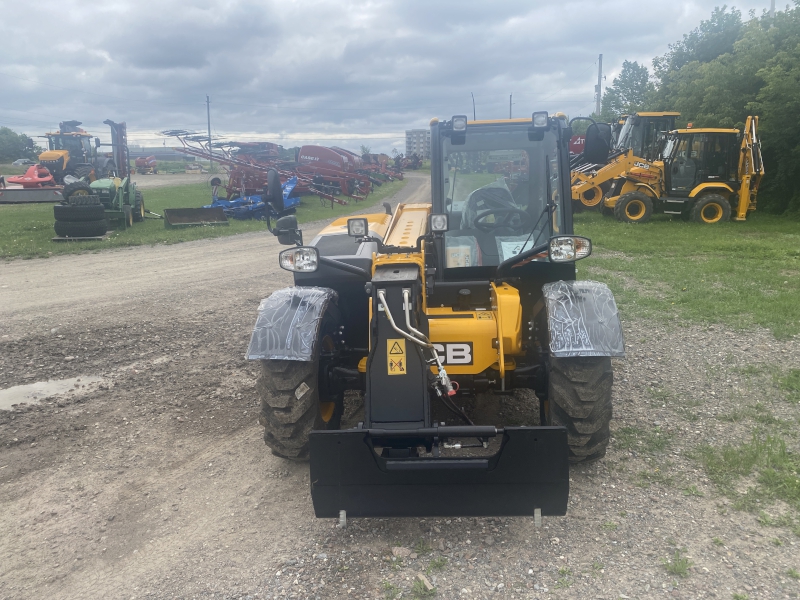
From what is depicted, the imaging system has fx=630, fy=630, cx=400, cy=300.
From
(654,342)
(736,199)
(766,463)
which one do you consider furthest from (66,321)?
(736,199)

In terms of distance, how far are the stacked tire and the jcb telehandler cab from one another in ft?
39.6

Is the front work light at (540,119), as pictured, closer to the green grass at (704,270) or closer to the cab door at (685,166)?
the green grass at (704,270)

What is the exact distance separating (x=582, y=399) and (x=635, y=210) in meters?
16.1

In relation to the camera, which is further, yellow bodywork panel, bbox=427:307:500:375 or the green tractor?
the green tractor

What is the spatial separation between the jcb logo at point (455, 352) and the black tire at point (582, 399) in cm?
51

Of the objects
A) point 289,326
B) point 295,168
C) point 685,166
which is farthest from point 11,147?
point 289,326

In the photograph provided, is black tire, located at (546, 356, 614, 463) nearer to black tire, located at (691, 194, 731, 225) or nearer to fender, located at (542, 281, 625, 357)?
fender, located at (542, 281, 625, 357)

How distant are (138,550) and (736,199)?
63.2ft

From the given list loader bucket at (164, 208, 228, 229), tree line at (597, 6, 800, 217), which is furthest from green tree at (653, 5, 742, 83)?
loader bucket at (164, 208, 228, 229)

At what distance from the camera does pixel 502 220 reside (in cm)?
495

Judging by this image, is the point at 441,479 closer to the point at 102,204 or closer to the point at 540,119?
the point at 540,119

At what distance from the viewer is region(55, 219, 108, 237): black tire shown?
15.0 m

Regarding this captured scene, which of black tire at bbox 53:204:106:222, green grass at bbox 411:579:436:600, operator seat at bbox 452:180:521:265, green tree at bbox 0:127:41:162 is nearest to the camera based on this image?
green grass at bbox 411:579:436:600

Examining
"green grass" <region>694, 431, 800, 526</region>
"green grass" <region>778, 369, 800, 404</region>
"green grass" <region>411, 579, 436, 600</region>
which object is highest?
"green grass" <region>778, 369, 800, 404</region>
